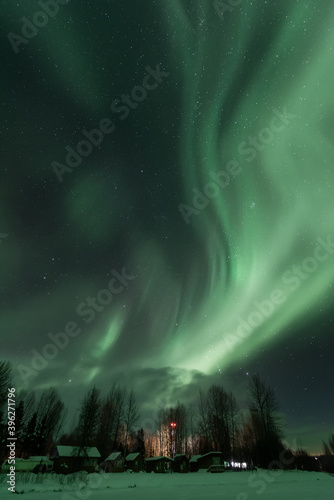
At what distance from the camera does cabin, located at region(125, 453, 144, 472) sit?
6372 cm

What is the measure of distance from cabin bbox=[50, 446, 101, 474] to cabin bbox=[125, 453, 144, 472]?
508 inches

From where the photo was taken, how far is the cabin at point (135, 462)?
63719 millimetres

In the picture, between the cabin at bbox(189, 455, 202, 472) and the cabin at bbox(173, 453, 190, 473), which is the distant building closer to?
the cabin at bbox(173, 453, 190, 473)

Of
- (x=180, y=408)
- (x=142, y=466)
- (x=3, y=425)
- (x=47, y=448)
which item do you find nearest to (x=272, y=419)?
(x=142, y=466)

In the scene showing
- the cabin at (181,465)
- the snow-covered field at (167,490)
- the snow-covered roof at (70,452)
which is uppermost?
the snow-covered roof at (70,452)

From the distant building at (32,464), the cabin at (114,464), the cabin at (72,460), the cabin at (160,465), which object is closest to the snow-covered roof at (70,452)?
the cabin at (72,460)

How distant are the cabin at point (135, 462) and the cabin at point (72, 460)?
12.9 metres

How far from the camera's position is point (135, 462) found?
64.2 m

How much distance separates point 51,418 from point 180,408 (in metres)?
40.5

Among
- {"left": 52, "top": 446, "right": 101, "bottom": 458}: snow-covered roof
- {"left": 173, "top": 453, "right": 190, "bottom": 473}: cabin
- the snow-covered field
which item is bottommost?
the snow-covered field

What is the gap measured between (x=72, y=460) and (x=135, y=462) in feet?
53.1

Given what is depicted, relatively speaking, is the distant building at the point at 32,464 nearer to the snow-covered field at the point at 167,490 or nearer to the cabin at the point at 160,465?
the cabin at the point at 160,465

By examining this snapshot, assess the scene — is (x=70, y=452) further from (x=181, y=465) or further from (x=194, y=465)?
(x=194, y=465)

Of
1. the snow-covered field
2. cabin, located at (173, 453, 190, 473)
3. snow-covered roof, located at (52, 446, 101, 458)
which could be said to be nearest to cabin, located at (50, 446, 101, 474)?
snow-covered roof, located at (52, 446, 101, 458)
